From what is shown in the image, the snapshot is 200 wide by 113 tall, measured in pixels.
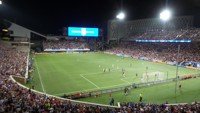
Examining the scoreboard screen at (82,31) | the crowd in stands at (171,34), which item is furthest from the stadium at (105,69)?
the scoreboard screen at (82,31)

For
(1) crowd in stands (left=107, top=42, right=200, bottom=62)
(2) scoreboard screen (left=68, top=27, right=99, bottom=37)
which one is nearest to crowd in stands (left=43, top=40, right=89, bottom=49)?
(2) scoreboard screen (left=68, top=27, right=99, bottom=37)

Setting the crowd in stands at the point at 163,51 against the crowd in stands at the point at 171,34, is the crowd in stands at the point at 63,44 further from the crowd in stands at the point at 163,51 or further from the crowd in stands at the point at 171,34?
the crowd in stands at the point at 171,34

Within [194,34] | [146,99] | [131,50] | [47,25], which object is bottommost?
[146,99]

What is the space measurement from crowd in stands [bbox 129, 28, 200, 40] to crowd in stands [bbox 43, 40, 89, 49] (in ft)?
100

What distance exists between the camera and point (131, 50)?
82.4m

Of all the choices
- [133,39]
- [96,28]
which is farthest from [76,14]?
[133,39]

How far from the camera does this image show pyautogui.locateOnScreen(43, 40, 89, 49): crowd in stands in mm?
95738

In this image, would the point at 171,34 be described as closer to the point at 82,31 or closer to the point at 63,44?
the point at 82,31

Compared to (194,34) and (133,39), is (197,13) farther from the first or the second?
(133,39)

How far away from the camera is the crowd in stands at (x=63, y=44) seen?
314 feet

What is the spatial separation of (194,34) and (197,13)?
755cm

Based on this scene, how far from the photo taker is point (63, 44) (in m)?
99.8

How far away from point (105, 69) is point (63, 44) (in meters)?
57.9

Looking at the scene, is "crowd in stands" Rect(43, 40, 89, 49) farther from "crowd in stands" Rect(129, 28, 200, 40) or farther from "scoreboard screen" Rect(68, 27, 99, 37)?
"crowd in stands" Rect(129, 28, 200, 40)
